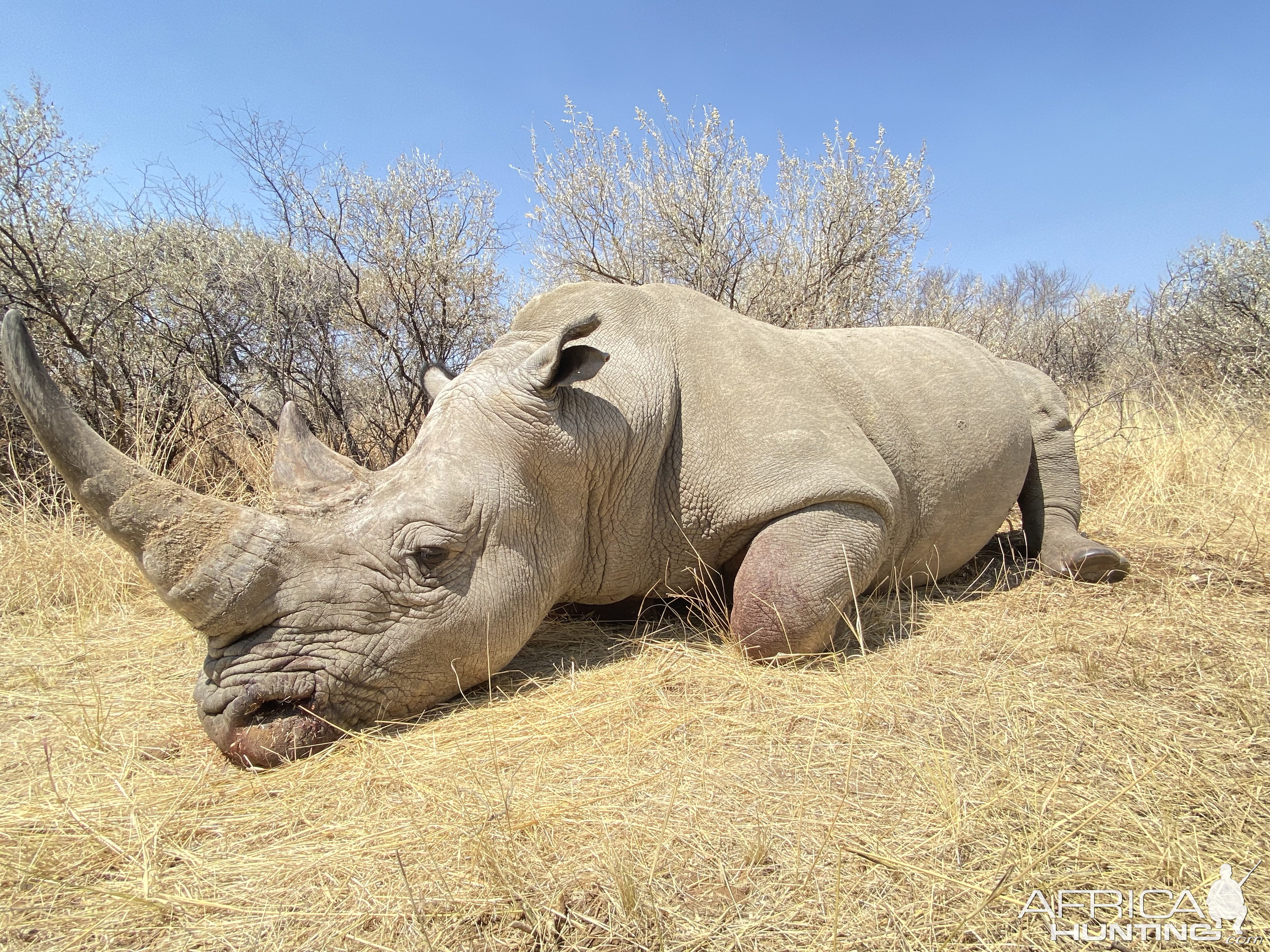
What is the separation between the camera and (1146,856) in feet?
Result: 5.59

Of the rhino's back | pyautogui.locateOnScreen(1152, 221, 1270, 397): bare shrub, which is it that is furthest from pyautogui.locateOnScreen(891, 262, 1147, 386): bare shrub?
the rhino's back

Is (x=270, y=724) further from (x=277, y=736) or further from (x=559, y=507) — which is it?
(x=559, y=507)

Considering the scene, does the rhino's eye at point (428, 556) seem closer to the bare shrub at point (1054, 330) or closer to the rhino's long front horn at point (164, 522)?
the rhino's long front horn at point (164, 522)

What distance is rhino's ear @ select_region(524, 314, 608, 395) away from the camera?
9.39 feet

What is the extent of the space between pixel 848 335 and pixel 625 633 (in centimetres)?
225

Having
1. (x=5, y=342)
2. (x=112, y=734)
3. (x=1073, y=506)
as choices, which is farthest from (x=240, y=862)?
(x=1073, y=506)

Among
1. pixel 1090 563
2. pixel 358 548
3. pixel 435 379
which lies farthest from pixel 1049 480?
pixel 358 548

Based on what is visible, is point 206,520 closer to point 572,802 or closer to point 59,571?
point 572,802

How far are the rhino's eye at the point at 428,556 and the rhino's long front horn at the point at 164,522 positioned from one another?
44 centimetres

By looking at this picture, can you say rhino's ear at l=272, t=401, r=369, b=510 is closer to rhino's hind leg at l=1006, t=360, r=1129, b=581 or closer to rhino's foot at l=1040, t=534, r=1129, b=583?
rhino's foot at l=1040, t=534, r=1129, b=583

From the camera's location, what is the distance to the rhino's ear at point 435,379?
12.0ft

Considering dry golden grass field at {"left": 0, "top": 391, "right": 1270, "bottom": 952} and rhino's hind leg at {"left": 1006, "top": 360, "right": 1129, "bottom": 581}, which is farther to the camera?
rhino's hind leg at {"left": 1006, "top": 360, "right": 1129, "bottom": 581}

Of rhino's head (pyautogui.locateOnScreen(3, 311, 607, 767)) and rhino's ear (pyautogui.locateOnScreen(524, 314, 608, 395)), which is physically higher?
rhino's ear (pyautogui.locateOnScreen(524, 314, 608, 395))

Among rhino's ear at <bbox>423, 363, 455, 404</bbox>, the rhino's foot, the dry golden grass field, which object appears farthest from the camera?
the rhino's foot
